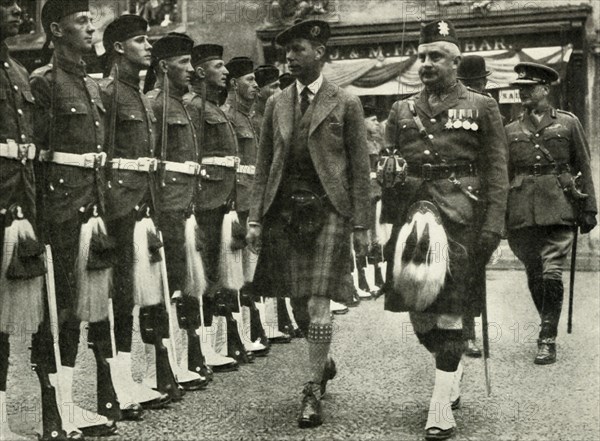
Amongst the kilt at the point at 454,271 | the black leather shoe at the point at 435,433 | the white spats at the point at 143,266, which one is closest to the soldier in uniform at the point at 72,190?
the white spats at the point at 143,266

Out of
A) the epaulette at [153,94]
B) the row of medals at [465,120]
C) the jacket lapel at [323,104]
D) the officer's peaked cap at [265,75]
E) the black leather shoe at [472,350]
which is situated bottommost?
the black leather shoe at [472,350]

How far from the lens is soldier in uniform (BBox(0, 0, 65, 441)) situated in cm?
440

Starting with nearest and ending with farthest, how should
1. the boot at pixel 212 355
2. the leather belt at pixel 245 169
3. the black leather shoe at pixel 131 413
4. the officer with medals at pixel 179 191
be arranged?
1. the black leather shoe at pixel 131 413
2. the officer with medals at pixel 179 191
3. the boot at pixel 212 355
4. the leather belt at pixel 245 169

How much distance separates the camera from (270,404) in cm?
553

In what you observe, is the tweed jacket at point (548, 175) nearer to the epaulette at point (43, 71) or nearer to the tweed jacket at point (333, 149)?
the tweed jacket at point (333, 149)

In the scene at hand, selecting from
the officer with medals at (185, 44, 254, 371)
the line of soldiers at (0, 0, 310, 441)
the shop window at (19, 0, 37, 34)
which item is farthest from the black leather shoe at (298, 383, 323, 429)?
the shop window at (19, 0, 37, 34)

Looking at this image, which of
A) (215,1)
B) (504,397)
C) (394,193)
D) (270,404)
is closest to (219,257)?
(270,404)

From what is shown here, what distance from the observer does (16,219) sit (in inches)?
Answer: 176

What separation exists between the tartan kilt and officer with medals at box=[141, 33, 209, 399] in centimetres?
85

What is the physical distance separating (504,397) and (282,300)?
2879 millimetres

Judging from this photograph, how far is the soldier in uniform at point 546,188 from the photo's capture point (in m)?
7.15

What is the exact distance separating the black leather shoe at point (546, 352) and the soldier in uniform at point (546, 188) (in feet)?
0.52

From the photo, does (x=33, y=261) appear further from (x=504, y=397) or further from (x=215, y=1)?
(x=215, y=1)

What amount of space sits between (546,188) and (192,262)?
10.2ft
